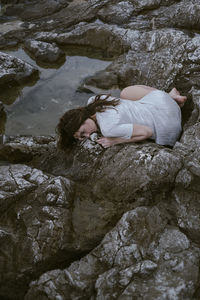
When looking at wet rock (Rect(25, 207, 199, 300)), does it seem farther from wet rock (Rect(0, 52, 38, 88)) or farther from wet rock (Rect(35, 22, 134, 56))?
wet rock (Rect(35, 22, 134, 56))

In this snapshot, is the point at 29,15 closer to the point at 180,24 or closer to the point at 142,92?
the point at 180,24

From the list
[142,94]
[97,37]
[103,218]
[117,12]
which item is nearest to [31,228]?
[103,218]

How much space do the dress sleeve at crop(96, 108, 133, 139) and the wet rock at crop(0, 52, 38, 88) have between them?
109 inches

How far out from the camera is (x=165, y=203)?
9.95ft

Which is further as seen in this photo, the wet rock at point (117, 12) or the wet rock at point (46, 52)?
the wet rock at point (117, 12)

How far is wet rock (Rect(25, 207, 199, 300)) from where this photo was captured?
2.43 metres

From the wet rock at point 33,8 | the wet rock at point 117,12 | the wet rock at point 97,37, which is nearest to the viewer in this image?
the wet rock at point 97,37

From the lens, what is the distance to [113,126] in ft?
11.2

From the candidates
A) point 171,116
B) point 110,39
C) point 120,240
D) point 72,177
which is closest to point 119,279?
point 120,240

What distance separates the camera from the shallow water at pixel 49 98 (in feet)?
16.0

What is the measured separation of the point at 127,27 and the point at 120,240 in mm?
4968

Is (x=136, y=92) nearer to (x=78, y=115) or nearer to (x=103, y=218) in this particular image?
(x=78, y=115)

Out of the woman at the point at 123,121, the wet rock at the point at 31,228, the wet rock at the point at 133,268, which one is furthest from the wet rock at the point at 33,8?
the wet rock at the point at 133,268

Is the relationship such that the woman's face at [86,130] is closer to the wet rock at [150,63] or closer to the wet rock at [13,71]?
the wet rock at [150,63]
